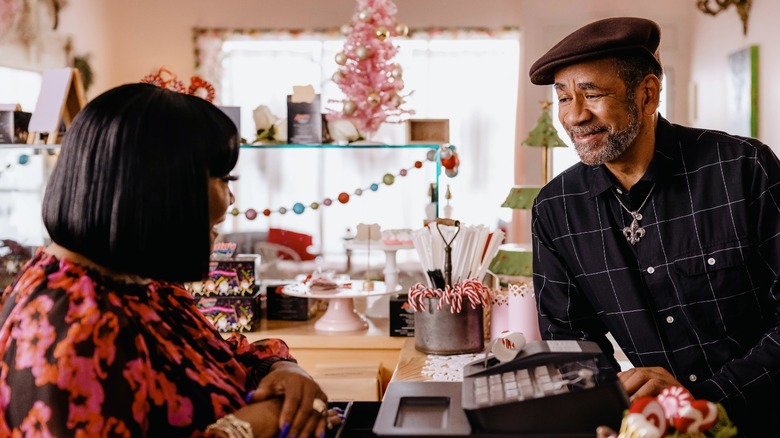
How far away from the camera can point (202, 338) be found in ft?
3.59

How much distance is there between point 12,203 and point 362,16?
136 cm

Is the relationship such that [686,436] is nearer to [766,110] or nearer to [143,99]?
[143,99]

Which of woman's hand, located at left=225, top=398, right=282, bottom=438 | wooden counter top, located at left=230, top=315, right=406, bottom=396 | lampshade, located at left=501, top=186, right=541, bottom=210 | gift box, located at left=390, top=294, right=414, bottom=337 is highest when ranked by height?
lampshade, located at left=501, top=186, right=541, bottom=210

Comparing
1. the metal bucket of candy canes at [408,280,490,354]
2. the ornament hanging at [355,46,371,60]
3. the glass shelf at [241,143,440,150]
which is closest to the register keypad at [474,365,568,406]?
the metal bucket of candy canes at [408,280,490,354]

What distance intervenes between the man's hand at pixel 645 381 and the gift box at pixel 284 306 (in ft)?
3.98

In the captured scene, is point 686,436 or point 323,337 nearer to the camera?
point 686,436

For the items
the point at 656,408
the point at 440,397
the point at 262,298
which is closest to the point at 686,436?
the point at 656,408

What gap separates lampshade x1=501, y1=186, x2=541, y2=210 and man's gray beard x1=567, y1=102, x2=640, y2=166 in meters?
0.66

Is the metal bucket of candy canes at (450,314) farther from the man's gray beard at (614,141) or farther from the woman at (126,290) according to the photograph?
the woman at (126,290)

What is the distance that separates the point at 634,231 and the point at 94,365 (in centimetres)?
113

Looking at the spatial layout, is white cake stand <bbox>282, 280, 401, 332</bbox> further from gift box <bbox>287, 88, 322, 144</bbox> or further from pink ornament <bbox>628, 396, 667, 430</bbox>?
pink ornament <bbox>628, 396, 667, 430</bbox>

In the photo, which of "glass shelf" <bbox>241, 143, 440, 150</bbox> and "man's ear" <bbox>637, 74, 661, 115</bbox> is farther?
"glass shelf" <bbox>241, 143, 440, 150</bbox>

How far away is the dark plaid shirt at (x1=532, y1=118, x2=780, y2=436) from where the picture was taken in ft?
4.75

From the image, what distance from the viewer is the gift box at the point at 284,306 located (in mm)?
2309
